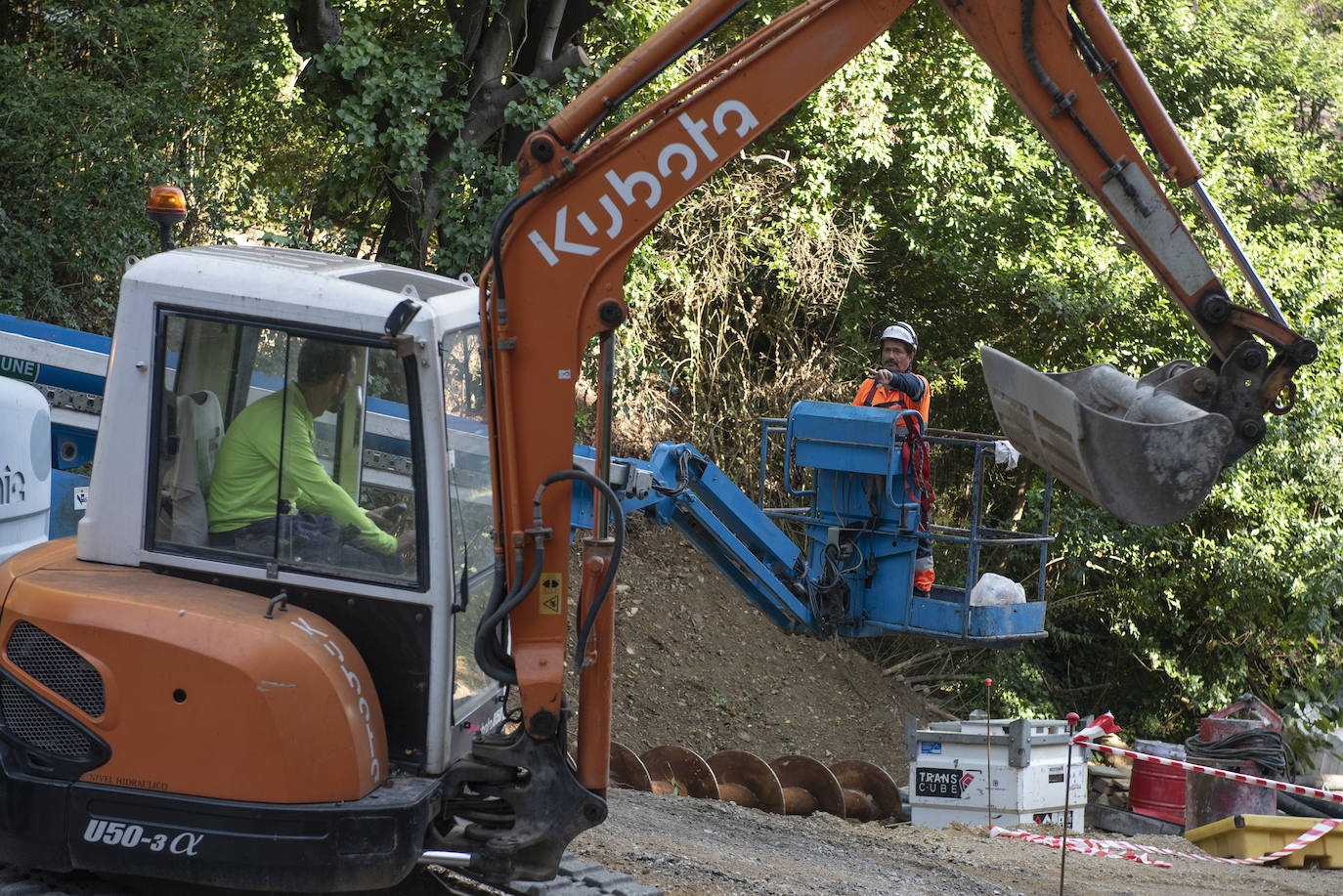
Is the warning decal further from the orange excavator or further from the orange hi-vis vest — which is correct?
the orange hi-vis vest

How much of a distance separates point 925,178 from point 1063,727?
7.69 meters

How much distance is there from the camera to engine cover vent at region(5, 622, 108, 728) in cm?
362

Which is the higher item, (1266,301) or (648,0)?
(648,0)

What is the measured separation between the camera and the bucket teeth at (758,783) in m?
8.31

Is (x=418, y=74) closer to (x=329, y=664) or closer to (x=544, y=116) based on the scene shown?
(x=544, y=116)

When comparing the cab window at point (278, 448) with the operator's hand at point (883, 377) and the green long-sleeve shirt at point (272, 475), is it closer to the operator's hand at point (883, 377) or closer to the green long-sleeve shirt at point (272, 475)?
the green long-sleeve shirt at point (272, 475)

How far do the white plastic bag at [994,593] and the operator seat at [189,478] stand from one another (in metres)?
4.30

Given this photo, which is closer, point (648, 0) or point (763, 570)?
point (763, 570)

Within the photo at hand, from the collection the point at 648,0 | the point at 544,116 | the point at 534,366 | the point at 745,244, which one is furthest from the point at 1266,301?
the point at 745,244

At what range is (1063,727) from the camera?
29.6ft

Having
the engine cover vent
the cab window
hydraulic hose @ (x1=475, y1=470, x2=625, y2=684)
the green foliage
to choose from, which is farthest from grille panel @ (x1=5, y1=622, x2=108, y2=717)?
the green foliage

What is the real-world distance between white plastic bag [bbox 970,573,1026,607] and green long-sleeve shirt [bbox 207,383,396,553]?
13.1 feet

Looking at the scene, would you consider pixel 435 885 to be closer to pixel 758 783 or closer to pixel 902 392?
pixel 902 392

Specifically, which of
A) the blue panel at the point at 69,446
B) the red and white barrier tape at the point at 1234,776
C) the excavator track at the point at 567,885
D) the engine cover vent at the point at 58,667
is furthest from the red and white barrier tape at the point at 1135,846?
the engine cover vent at the point at 58,667
